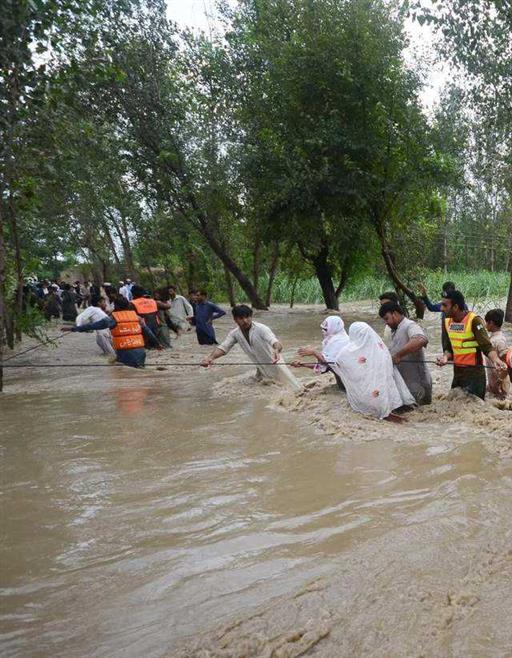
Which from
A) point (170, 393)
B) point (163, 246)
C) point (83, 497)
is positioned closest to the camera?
point (83, 497)

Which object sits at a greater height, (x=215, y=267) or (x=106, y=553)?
(x=215, y=267)

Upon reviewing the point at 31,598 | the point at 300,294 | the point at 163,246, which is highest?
the point at 163,246

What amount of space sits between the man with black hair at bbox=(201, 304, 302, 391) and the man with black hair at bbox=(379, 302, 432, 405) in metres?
1.65

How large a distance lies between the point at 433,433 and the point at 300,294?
87.0 feet

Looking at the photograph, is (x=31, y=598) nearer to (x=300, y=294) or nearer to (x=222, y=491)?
(x=222, y=491)

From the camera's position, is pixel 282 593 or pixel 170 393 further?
pixel 170 393

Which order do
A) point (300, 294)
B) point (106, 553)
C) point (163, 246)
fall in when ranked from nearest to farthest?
point (106, 553)
point (163, 246)
point (300, 294)

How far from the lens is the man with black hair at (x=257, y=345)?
804 cm

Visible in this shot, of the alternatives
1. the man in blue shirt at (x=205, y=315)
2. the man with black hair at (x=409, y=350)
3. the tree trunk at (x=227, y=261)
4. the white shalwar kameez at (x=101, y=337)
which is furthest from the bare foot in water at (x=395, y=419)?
the tree trunk at (x=227, y=261)

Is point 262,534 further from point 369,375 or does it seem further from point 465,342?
point 465,342

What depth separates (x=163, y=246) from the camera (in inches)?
1138

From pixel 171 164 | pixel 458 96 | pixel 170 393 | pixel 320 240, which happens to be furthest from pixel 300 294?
pixel 170 393

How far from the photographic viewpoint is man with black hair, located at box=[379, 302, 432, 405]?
21.3 ft

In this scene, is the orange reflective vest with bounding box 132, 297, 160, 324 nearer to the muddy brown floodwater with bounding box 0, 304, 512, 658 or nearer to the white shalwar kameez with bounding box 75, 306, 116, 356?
the white shalwar kameez with bounding box 75, 306, 116, 356
